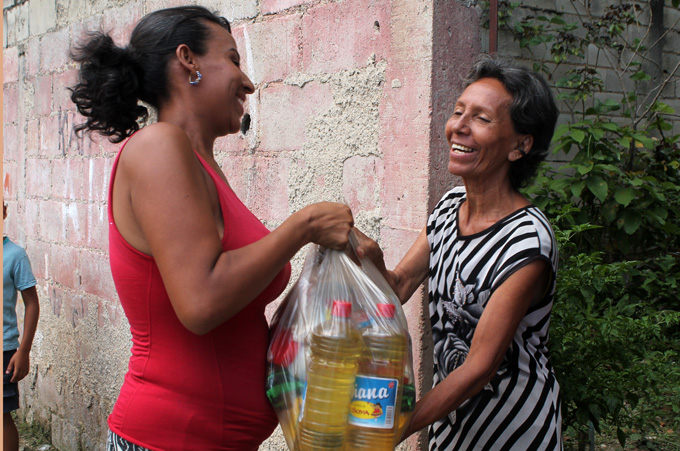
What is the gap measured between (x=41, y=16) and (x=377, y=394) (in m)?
4.71

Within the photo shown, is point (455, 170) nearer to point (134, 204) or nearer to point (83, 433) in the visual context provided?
point (134, 204)

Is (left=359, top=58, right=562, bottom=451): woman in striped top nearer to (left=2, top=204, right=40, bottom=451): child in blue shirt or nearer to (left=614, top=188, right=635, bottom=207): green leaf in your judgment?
(left=614, top=188, right=635, bottom=207): green leaf

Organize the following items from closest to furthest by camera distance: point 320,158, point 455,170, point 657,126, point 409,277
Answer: point 455,170
point 409,277
point 320,158
point 657,126

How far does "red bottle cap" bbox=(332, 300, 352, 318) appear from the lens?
156 centimetres

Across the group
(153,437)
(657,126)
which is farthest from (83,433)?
(657,126)

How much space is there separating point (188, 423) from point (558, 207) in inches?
92.3

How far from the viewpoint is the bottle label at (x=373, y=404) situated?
4.85 feet

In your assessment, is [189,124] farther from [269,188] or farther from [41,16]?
[41,16]

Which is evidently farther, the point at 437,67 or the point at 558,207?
the point at 558,207

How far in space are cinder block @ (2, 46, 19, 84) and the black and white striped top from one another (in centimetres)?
483

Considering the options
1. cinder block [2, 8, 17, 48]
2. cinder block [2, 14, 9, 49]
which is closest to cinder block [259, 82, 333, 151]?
cinder block [2, 8, 17, 48]

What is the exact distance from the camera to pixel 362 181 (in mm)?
2580

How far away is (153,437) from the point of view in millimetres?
1608

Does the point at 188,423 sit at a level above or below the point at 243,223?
below
